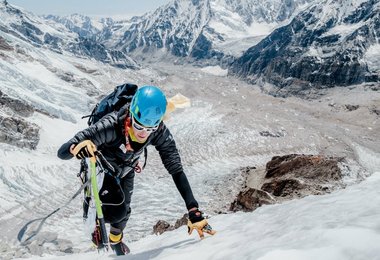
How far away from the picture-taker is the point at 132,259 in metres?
6.61

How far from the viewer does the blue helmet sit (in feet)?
21.8

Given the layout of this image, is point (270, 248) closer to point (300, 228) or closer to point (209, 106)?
point (300, 228)

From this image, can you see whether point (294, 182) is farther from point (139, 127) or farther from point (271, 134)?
point (271, 134)

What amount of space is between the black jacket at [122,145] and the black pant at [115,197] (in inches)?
10.3

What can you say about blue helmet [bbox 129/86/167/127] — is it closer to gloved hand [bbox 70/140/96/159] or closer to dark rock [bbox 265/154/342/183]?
gloved hand [bbox 70/140/96/159]

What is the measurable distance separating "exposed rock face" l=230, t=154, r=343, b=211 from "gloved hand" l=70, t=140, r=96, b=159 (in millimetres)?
10254

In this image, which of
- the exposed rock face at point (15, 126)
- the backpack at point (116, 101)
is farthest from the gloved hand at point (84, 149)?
the exposed rock face at point (15, 126)

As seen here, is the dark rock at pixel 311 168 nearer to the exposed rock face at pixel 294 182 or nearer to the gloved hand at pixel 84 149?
the exposed rock face at pixel 294 182

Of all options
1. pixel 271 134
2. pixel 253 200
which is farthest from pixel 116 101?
pixel 271 134

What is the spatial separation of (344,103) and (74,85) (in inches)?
4543

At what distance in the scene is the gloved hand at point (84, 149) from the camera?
6.32 m

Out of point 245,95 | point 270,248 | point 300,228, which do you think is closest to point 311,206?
point 300,228

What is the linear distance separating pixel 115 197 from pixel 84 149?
5.87 feet

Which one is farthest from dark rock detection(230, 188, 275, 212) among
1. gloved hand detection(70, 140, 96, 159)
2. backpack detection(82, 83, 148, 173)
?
gloved hand detection(70, 140, 96, 159)
